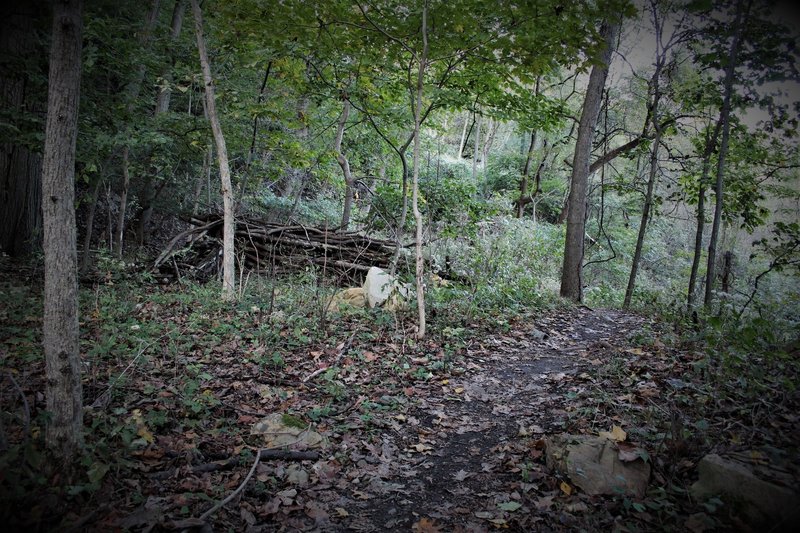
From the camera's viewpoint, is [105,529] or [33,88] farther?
[33,88]

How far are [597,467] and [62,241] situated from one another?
13.9 feet

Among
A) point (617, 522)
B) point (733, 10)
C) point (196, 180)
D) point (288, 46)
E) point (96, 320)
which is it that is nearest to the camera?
point (617, 522)

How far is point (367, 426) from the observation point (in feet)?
13.8

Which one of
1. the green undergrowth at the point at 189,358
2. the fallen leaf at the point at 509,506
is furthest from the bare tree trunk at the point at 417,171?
the fallen leaf at the point at 509,506

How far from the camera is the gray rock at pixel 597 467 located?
293 centimetres

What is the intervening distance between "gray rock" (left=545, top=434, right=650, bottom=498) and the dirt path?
0.60 ft

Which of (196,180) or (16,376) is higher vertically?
(196,180)

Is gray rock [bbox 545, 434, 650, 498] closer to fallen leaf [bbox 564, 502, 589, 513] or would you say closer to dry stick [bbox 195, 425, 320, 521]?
fallen leaf [bbox 564, 502, 589, 513]

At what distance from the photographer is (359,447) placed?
3.90m

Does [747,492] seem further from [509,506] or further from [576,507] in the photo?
[509,506]

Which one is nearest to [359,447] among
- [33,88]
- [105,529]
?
[105,529]

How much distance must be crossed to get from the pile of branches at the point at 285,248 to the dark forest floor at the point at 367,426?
3418 mm

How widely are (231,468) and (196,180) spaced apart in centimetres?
1257

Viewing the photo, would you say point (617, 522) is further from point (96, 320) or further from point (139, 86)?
point (139, 86)
